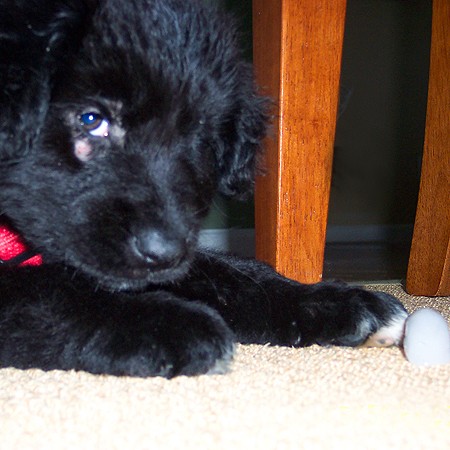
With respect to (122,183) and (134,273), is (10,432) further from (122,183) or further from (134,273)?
(122,183)

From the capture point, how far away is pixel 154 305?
41.4 inches

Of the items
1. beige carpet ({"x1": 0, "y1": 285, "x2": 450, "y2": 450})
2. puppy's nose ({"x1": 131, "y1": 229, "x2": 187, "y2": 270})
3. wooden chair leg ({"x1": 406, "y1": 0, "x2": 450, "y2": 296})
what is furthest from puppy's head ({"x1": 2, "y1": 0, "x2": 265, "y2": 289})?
wooden chair leg ({"x1": 406, "y1": 0, "x2": 450, "y2": 296})

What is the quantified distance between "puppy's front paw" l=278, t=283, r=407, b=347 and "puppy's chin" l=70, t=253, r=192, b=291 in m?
0.27

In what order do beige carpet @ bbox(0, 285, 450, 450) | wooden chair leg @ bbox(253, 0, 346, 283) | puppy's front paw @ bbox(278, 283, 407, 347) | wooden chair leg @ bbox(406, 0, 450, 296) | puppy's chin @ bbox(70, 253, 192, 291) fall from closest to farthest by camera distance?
beige carpet @ bbox(0, 285, 450, 450) → puppy's chin @ bbox(70, 253, 192, 291) → puppy's front paw @ bbox(278, 283, 407, 347) → wooden chair leg @ bbox(253, 0, 346, 283) → wooden chair leg @ bbox(406, 0, 450, 296)

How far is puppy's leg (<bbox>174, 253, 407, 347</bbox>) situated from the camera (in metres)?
1.21

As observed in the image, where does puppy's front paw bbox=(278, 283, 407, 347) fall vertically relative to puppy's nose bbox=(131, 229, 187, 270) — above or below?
below

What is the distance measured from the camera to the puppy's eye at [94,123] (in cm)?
116

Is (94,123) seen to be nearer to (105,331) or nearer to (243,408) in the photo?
(105,331)

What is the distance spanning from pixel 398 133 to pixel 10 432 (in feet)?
11.6

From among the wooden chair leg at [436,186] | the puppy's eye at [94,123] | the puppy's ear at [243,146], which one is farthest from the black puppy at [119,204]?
the wooden chair leg at [436,186]

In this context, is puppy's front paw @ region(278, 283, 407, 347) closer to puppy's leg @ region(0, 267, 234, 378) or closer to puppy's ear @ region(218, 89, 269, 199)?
puppy's leg @ region(0, 267, 234, 378)

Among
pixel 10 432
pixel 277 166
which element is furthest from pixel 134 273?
pixel 277 166

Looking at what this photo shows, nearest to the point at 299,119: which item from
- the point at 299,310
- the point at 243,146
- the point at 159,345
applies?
the point at 243,146

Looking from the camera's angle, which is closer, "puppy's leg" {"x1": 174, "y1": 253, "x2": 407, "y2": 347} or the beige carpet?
the beige carpet
